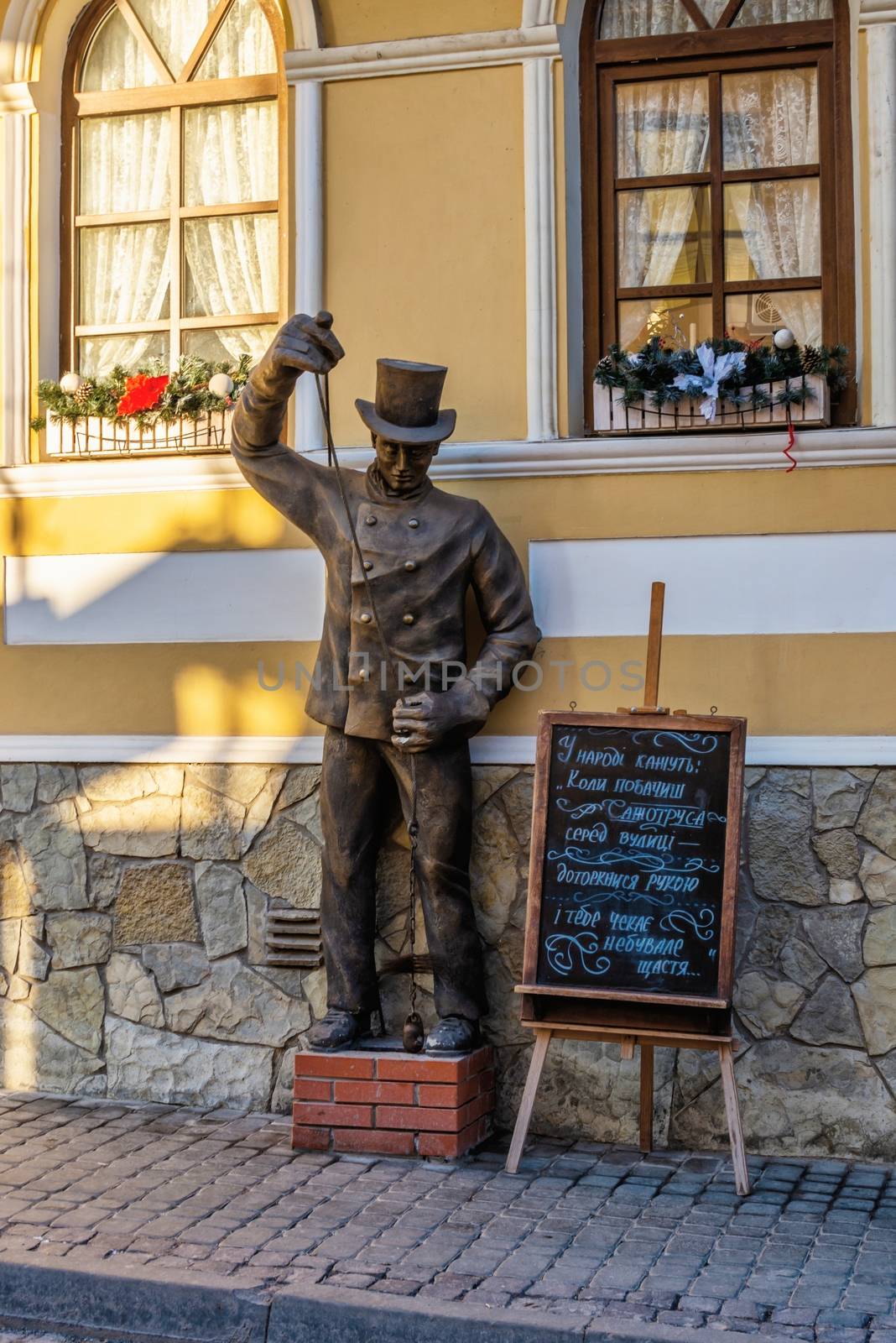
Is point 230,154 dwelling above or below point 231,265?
above

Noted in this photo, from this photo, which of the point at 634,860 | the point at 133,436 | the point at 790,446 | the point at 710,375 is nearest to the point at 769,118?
the point at 710,375

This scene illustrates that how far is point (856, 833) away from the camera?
552 cm

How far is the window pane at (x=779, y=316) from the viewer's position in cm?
591

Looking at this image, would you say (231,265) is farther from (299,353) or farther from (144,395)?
(299,353)

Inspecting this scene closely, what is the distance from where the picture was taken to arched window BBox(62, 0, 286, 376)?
6.42 meters

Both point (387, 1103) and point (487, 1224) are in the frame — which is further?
point (387, 1103)

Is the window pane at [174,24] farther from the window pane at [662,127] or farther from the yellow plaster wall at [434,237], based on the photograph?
the window pane at [662,127]

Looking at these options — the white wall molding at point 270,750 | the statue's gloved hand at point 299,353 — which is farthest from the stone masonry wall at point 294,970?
the statue's gloved hand at point 299,353

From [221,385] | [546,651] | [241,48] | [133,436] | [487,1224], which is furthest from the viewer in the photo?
[241,48]

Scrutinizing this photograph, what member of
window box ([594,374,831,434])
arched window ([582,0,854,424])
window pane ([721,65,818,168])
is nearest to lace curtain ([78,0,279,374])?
arched window ([582,0,854,424])

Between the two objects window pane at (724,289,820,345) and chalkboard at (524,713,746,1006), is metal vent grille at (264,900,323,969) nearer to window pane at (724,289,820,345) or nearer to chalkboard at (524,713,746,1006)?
chalkboard at (524,713,746,1006)

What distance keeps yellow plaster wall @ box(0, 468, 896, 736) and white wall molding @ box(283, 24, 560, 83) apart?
1563 mm

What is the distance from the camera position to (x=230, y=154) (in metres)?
6.46

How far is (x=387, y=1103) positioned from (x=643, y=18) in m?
4.05
